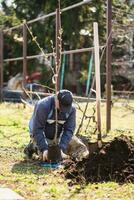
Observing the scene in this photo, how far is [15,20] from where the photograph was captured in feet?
63.6

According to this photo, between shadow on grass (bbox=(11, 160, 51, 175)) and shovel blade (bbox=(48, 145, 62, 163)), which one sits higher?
shovel blade (bbox=(48, 145, 62, 163))

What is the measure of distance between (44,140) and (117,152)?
2.77ft

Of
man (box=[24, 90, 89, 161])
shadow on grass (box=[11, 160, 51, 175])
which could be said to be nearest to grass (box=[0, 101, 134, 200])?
shadow on grass (box=[11, 160, 51, 175])

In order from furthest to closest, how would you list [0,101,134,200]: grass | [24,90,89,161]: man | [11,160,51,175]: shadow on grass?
[24,90,89,161]: man → [11,160,51,175]: shadow on grass → [0,101,134,200]: grass

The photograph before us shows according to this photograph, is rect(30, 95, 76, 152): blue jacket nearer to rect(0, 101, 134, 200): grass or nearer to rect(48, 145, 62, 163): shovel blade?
rect(48, 145, 62, 163): shovel blade

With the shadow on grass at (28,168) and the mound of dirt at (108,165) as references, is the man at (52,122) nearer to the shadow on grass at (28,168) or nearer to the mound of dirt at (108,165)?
the shadow on grass at (28,168)

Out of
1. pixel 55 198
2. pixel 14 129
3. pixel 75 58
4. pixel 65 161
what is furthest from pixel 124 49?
pixel 55 198

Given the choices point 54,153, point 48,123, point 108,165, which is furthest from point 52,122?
point 108,165

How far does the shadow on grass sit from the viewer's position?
544cm

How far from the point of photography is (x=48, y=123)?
593 cm

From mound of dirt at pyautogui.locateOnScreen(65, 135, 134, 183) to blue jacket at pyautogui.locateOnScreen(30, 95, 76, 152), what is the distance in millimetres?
445

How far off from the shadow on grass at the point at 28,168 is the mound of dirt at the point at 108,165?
29 cm

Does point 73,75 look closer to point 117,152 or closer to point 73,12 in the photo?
point 73,12

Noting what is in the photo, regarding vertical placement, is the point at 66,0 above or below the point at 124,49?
above
